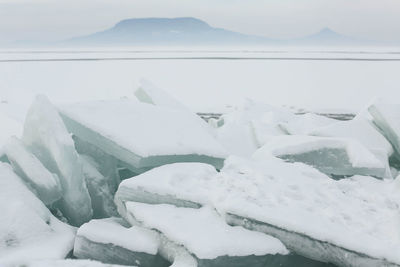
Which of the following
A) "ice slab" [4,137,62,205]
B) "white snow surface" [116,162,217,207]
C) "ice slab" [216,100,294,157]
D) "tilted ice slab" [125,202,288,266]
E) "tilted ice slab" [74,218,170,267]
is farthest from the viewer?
"ice slab" [216,100,294,157]

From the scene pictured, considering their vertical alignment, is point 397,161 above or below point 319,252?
below

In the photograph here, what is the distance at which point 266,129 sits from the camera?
4172 mm

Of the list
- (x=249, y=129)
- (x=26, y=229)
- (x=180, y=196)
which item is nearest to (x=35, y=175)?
(x=26, y=229)

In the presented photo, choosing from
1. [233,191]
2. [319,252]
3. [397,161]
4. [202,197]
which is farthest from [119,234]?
[397,161]

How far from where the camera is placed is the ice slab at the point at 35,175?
276 cm

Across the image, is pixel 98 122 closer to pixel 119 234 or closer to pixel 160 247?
pixel 119 234

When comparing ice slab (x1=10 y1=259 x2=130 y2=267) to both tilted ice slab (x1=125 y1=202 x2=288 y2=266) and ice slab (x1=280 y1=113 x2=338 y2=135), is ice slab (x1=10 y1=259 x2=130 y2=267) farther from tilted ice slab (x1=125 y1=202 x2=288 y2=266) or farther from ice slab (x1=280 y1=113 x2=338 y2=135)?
ice slab (x1=280 y1=113 x2=338 y2=135)

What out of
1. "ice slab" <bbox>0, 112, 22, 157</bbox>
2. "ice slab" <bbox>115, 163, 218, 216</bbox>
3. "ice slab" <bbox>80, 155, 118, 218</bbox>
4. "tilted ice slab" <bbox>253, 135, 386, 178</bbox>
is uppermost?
"ice slab" <bbox>115, 163, 218, 216</bbox>

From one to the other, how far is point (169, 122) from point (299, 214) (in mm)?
1411

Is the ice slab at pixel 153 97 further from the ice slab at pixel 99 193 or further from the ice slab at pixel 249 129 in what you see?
the ice slab at pixel 99 193

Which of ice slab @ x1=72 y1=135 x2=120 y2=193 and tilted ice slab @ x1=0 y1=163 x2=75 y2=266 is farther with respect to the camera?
ice slab @ x1=72 y1=135 x2=120 y2=193

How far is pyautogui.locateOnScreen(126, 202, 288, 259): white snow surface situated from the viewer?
1.96 metres

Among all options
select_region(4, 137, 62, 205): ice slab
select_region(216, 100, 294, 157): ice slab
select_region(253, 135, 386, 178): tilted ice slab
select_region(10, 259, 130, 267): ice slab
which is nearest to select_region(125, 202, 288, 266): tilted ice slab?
select_region(10, 259, 130, 267): ice slab

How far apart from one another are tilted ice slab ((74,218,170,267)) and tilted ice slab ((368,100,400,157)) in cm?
240
